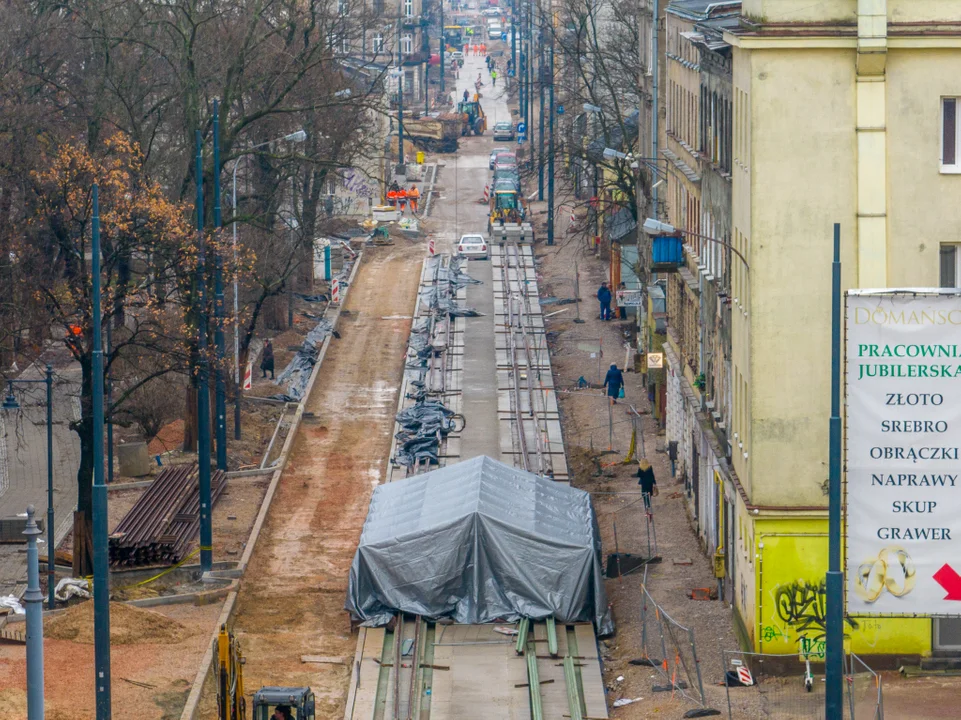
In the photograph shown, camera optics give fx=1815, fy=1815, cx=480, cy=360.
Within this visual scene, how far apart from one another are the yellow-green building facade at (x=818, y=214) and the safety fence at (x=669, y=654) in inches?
47.0

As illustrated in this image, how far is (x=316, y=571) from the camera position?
112 ft

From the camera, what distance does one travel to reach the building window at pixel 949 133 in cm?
2652

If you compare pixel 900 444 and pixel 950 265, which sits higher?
pixel 950 265

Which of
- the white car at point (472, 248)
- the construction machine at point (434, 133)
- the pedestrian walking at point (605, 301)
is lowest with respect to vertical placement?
the pedestrian walking at point (605, 301)

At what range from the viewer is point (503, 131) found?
12325cm

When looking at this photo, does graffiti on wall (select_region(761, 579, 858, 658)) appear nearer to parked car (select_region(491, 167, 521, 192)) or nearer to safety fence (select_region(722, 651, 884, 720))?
safety fence (select_region(722, 651, 884, 720))

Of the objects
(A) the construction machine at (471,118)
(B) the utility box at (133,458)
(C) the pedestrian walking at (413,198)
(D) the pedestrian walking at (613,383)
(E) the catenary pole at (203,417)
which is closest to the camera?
(E) the catenary pole at (203,417)

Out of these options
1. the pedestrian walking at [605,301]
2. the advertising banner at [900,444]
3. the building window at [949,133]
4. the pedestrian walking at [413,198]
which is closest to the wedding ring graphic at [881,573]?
the advertising banner at [900,444]

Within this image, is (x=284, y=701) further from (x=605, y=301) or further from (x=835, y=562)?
(x=605, y=301)

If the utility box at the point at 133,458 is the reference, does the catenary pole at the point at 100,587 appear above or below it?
above

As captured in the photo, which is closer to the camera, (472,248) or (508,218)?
(472,248)

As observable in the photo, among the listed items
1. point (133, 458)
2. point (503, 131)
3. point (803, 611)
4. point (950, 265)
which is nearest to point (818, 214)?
point (950, 265)

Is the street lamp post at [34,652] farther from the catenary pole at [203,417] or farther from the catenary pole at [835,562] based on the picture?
the catenary pole at [203,417]

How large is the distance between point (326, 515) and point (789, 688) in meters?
14.7
